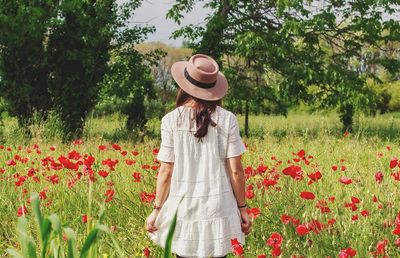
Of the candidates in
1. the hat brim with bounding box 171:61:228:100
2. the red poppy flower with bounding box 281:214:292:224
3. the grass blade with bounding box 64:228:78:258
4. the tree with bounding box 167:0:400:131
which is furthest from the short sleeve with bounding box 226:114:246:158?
the tree with bounding box 167:0:400:131

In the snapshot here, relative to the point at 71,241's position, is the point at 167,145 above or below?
above

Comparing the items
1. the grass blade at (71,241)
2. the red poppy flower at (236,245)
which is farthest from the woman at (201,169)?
the grass blade at (71,241)

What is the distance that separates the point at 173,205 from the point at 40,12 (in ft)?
31.2

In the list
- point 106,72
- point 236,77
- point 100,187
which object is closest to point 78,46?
point 106,72

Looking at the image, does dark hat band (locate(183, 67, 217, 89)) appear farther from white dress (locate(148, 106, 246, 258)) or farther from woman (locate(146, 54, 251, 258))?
white dress (locate(148, 106, 246, 258))

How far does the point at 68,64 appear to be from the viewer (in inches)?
559

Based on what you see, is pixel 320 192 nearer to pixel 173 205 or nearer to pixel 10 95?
pixel 173 205

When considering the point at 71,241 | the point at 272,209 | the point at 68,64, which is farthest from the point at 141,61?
the point at 71,241

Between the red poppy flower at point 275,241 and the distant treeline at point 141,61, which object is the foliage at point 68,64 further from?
the red poppy flower at point 275,241

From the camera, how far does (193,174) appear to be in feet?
9.59

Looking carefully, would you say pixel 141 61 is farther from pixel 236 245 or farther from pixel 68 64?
pixel 236 245

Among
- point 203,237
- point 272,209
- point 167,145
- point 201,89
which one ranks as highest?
point 201,89

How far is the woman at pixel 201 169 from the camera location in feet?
9.40

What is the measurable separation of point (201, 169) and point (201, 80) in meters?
0.48
